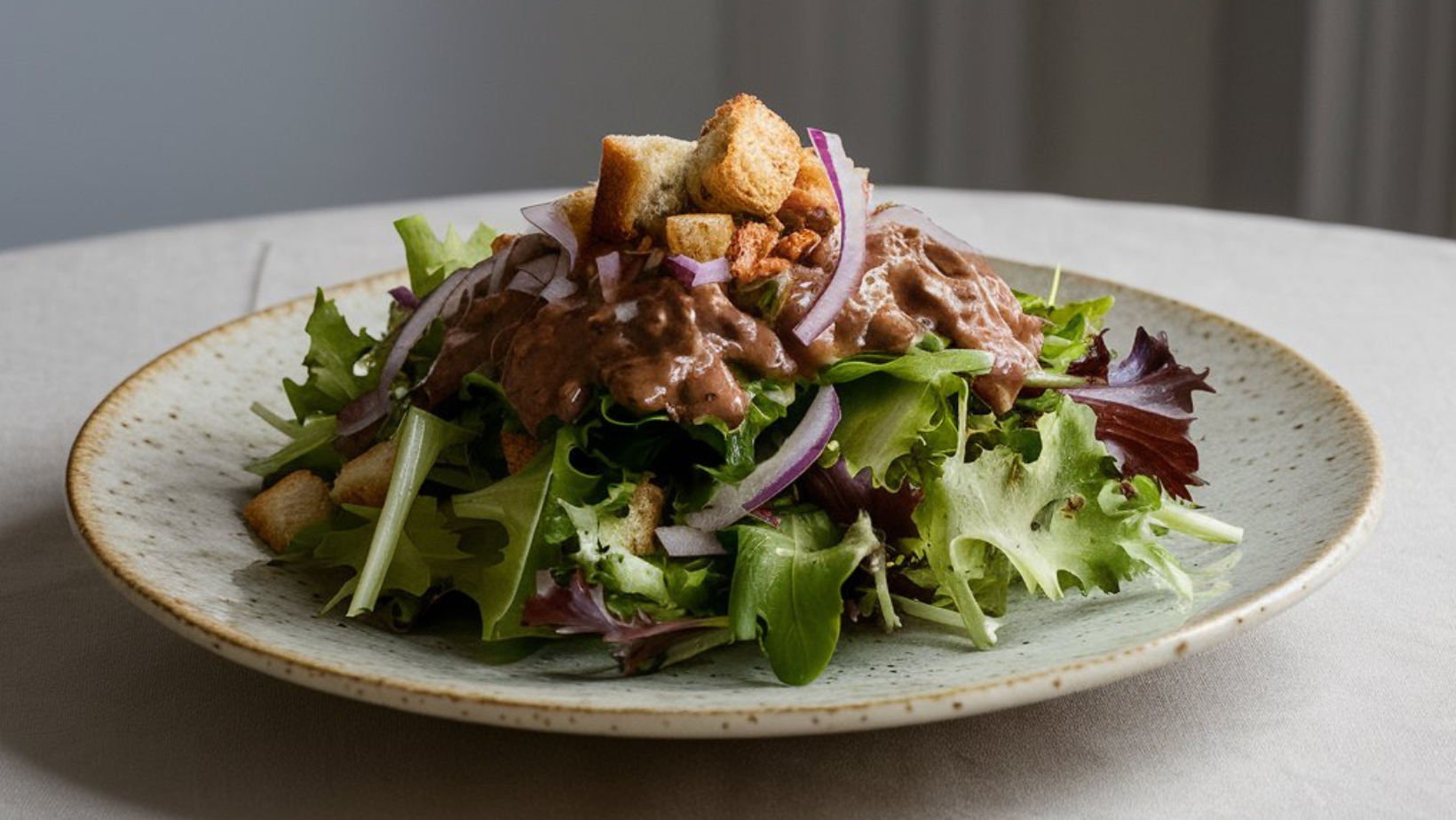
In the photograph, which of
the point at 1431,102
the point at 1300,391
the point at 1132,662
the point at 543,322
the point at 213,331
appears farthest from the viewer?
the point at 1431,102

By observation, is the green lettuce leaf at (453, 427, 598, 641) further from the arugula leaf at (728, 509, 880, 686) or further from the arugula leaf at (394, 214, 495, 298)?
the arugula leaf at (394, 214, 495, 298)

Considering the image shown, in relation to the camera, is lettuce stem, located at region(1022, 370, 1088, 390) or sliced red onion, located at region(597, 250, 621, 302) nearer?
sliced red onion, located at region(597, 250, 621, 302)

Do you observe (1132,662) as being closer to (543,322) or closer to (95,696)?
(543,322)

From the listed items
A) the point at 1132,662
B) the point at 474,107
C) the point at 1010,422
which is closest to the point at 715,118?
the point at 1010,422

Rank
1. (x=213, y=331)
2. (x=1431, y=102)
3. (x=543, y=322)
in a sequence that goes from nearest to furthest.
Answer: (x=543, y=322) → (x=213, y=331) → (x=1431, y=102)

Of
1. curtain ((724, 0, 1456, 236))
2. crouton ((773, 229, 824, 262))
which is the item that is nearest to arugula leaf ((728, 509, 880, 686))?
crouton ((773, 229, 824, 262))

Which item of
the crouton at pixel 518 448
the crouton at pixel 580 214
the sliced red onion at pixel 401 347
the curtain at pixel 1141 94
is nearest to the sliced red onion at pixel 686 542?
the crouton at pixel 518 448

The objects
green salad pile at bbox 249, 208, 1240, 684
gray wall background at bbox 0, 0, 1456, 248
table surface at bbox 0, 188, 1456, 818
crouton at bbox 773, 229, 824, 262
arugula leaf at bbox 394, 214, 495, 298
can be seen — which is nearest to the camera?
table surface at bbox 0, 188, 1456, 818
